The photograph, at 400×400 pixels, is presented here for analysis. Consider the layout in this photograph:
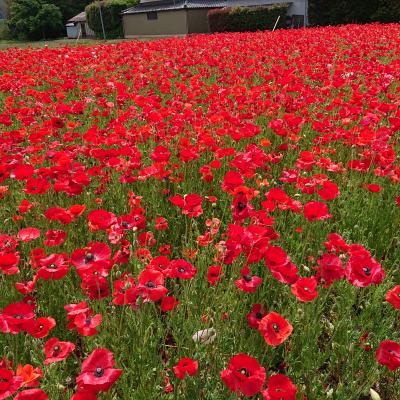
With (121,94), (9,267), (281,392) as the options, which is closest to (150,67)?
(121,94)

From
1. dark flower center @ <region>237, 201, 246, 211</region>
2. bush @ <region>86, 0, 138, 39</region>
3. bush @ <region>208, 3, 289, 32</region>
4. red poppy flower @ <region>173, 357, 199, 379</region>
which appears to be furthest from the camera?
bush @ <region>86, 0, 138, 39</region>

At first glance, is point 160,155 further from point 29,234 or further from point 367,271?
point 367,271

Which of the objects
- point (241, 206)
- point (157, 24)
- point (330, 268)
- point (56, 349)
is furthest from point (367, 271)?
point (157, 24)

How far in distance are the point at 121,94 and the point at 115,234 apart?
3.36 m

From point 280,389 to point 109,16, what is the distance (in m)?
46.4

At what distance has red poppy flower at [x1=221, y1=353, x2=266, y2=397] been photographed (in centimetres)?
131

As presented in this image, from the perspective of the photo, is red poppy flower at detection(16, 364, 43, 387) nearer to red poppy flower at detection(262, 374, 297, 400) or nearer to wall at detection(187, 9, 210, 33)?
red poppy flower at detection(262, 374, 297, 400)

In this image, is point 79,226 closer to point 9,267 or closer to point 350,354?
point 9,267

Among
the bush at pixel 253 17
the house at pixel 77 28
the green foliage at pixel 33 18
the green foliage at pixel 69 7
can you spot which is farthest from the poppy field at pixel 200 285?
the green foliage at pixel 69 7

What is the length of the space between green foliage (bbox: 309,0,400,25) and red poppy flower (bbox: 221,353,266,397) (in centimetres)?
2692

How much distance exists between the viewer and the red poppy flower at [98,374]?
4.34 ft

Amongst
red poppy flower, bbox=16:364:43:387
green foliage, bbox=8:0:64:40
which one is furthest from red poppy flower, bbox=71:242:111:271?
green foliage, bbox=8:0:64:40

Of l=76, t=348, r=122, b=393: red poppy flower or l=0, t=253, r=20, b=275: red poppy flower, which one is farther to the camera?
l=0, t=253, r=20, b=275: red poppy flower

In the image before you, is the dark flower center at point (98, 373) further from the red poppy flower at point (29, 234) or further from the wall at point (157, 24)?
the wall at point (157, 24)
